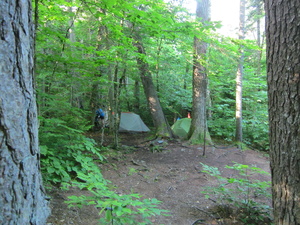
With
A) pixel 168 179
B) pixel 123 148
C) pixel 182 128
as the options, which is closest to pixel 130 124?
pixel 182 128

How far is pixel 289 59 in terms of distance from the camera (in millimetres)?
1801

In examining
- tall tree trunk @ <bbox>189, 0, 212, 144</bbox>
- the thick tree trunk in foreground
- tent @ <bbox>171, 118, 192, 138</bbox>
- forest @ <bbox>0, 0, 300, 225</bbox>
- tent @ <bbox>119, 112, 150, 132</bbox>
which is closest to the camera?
forest @ <bbox>0, 0, 300, 225</bbox>

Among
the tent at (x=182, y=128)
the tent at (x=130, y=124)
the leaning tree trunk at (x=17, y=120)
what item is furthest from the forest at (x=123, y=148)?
the tent at (x=130, y=124)

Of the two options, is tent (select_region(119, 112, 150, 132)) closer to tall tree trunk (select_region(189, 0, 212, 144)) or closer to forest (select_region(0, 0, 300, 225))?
forest (select_region(0, 0, 300, 225))

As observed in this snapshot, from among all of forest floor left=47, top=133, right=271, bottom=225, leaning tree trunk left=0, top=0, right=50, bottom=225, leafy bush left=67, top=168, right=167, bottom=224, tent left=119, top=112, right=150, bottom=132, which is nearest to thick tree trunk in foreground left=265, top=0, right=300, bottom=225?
leafy bush left=67, top=168, right=167, bottom=224

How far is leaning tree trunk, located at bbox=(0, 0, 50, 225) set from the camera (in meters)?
1.10

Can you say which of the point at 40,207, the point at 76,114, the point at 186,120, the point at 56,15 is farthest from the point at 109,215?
the point at 186,120

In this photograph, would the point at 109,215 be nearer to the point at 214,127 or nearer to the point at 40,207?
the point at 40,207

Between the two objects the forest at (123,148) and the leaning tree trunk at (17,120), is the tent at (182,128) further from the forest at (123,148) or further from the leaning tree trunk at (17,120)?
the leaning tree trunk at (17,120)

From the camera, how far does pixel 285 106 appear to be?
182cm

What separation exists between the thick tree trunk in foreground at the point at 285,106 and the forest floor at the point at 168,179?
1.27 m

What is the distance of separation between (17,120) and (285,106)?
2.03 meters

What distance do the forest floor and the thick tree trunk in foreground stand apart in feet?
4.17

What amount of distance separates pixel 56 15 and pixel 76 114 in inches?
79.1
